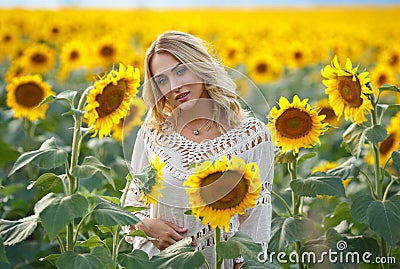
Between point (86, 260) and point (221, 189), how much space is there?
493 mm

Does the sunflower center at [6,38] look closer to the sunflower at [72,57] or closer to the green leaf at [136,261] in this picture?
the sunflower at [72,57]

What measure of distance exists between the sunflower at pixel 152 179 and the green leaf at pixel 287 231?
0.65 meters

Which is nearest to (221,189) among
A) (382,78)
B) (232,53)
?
(382,78)

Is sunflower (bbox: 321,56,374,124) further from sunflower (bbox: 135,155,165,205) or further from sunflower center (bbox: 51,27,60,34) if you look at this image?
sunflower center (bbox: 51,27,60,34)

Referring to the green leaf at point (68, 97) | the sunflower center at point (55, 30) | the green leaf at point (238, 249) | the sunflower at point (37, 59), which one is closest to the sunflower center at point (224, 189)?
the green leaf at point (238, 249)

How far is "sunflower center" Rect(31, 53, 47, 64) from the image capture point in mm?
6676

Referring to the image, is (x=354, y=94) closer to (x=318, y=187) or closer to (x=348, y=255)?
(x=318, y=187)

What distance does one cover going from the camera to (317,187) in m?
2.94

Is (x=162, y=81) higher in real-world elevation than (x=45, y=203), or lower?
higher

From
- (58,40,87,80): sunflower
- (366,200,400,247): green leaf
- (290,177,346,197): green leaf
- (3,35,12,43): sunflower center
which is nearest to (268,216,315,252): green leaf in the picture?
(290,177,346,197): green leaf

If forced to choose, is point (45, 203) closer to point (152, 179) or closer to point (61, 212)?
point (61, 212)

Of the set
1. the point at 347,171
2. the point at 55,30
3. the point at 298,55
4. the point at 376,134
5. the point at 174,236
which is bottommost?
the point at 174,236

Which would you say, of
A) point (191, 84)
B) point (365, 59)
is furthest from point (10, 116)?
point (365, 59)

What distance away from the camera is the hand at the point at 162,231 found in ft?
8.60
